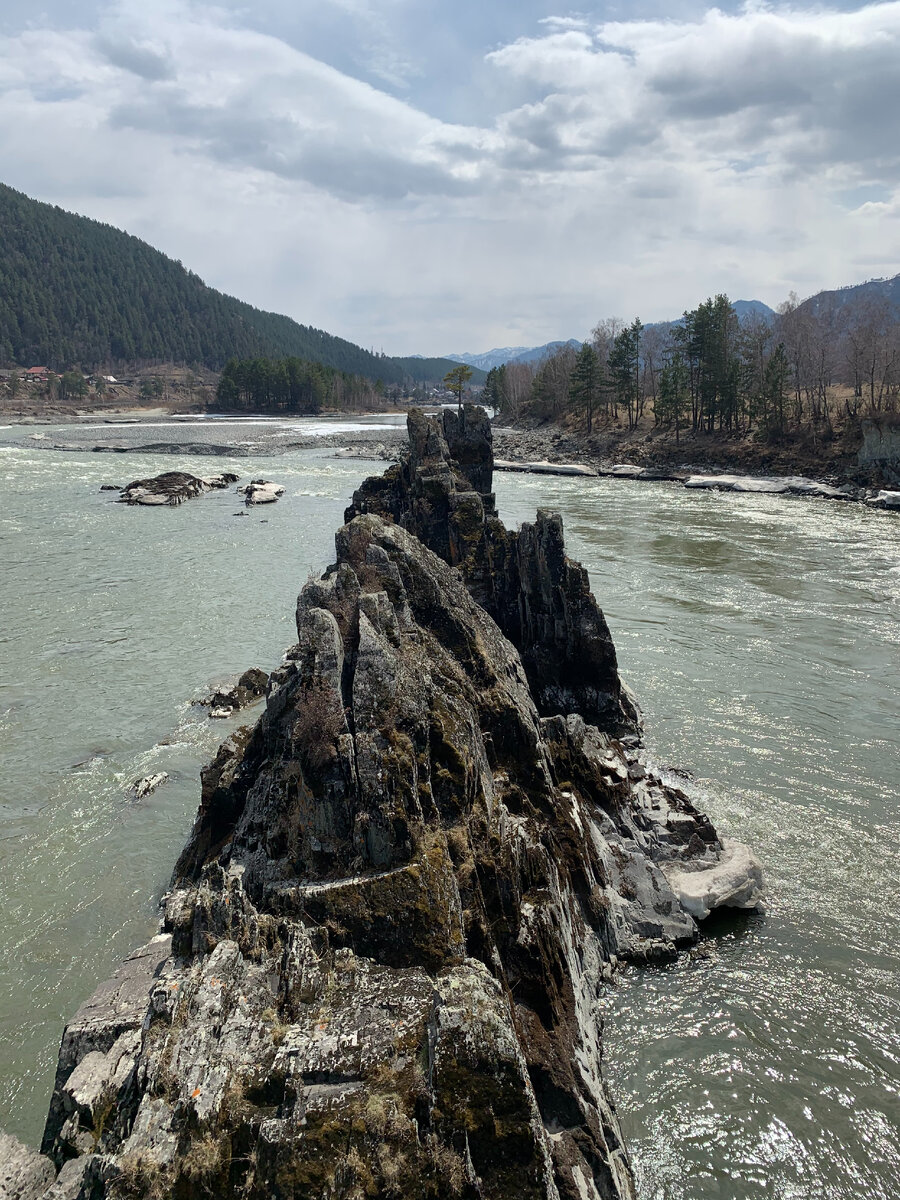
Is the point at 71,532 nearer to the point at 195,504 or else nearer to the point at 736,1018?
the point at 195,504

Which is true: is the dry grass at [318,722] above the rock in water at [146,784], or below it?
above

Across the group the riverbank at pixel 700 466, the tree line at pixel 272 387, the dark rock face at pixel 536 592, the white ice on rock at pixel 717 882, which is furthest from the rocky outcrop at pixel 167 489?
the tree line at pixel 272 387

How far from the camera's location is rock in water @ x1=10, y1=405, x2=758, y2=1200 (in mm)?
5535

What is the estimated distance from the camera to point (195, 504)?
59.9m

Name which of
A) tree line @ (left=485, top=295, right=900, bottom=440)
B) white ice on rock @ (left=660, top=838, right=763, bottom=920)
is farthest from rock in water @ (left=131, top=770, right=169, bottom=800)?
tree line @ (left=485, top=295, right=900, bottom=440)

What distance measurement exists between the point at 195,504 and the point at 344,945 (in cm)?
5744

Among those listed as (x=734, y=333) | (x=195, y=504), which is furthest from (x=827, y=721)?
(x=734, y=333)

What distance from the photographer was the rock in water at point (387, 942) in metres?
5.54

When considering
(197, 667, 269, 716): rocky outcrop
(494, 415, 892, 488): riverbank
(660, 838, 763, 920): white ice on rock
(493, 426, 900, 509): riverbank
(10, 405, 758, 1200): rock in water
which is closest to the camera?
(10, 405, 758, 1200): rock in water

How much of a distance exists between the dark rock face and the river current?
8.06 feet

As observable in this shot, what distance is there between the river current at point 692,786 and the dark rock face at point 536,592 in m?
2.46

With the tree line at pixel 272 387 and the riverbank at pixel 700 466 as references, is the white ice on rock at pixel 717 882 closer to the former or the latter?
the riverbank at pixel 700 466

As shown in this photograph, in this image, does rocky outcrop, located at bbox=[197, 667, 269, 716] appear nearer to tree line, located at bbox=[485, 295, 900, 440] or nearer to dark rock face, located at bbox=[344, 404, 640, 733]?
dark rock face, located at bbox=[344, 404, 640, 733]

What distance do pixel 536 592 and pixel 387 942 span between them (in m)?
15.1
